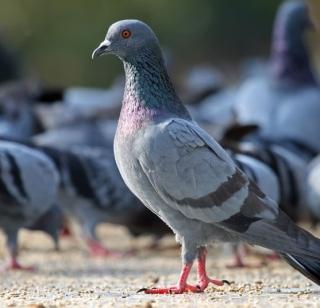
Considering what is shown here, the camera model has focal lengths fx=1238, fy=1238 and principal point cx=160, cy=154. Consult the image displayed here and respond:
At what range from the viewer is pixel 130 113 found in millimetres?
7969

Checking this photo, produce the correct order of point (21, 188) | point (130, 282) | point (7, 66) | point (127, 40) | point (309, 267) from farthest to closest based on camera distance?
point (7, 66) → point (21, 188) → point (130, 282) → point (127, 40) → point (309, 267)

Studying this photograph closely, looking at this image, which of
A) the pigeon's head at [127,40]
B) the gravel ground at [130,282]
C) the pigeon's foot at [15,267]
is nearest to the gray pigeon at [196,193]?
the gravel ground at [130,282]

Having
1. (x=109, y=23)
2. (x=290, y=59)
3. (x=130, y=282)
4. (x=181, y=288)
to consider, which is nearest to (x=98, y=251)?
(x=130, y=282)

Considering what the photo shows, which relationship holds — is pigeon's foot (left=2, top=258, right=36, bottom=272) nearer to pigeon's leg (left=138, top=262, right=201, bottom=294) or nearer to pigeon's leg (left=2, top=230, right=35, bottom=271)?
pigeon's leg (left=2, top=230, right=35, bottom=271)

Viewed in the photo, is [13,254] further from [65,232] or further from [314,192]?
[65,232]

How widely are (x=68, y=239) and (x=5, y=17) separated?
3000 cm

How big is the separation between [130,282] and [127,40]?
2.01 m

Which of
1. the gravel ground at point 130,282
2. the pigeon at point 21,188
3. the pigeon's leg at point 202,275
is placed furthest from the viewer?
the pigeon at point 21,188

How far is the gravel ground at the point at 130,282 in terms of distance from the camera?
727 centimetres

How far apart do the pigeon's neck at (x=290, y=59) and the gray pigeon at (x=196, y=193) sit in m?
8.51

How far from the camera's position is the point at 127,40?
8156 millimetres

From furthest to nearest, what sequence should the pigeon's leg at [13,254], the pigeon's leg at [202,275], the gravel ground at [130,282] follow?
the pigeon's leg at [13,254] → the pigeon's leg at [202,275] → the gravel ground at [130,282]

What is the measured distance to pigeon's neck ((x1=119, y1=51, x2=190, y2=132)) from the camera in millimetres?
7914

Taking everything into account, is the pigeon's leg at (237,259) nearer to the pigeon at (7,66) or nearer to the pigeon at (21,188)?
the pigeon at (21,188)
